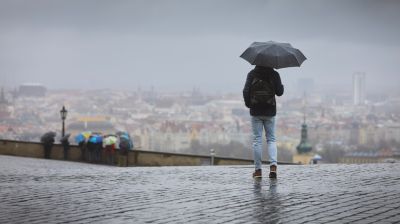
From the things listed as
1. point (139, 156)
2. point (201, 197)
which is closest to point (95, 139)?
point (139, 156)

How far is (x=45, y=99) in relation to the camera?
115250 millimetres

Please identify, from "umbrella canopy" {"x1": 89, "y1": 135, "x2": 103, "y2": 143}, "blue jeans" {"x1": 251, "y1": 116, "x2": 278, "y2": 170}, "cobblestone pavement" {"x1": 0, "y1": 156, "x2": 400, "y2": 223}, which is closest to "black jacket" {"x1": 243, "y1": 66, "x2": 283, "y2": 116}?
"blue jeans" {"x1": 251, "y1": 116, "x2": 278, "y2": 170}

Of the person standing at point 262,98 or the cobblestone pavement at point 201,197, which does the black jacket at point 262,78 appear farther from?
the cobblestone pavement at point 201,197

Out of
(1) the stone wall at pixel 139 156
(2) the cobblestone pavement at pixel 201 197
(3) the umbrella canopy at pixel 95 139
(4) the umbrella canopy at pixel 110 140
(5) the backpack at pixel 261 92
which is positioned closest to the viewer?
(2) the cobblestone pavement at pixel 201 197

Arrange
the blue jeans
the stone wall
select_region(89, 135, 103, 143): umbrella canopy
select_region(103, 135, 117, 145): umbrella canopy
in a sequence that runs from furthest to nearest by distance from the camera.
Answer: select_region(89, 135, 103, 143): umbrella canopy → select_region(103, 135, 117, 145): umbrella canopy → the stone wall → the blue jeans

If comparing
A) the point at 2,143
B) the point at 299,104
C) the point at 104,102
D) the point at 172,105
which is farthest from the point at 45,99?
the point at 2,143

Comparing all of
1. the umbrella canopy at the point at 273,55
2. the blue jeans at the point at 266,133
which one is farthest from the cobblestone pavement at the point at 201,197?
the umbrella canopy at the point at 273,55

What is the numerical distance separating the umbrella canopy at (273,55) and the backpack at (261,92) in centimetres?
24

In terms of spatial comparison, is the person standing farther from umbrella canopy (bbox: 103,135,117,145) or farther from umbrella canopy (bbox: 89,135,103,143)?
umbrella canopy (bbox: 89,135,103,143)

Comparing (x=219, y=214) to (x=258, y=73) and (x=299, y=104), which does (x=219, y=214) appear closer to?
(x=258, y=73)

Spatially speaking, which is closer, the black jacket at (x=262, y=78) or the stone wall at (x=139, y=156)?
the black jacket at (x=262, y=78)

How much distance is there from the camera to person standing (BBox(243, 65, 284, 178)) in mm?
11352

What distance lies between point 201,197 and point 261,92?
2585mm

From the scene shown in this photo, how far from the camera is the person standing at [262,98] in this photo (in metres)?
11.4
